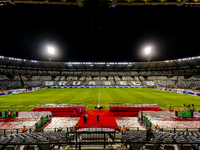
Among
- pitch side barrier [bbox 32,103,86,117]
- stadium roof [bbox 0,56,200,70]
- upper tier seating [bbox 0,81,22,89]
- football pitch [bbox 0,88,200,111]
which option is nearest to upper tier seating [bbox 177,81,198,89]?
stadium roof [bbox 0,56,200,70]

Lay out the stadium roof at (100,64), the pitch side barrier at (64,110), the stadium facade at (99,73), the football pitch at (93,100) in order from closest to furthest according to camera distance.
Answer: the pitch side barrier at (64,110) < the football pitch at (93,100) < the stadium facade at (99,73) < the stadium roof at (100,64)

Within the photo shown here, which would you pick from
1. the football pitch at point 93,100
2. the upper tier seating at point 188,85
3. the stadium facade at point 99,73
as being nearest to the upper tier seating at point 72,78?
the stadium facade at point 99,73

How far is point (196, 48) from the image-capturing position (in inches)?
1818

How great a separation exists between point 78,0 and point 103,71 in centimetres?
8106

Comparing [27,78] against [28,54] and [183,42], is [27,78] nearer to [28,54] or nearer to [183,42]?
[28,54]

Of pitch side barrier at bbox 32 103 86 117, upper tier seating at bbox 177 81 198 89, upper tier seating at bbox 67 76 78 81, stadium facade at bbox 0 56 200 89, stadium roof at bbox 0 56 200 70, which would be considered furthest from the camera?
upper tier seating at bbox 67 76 78 81

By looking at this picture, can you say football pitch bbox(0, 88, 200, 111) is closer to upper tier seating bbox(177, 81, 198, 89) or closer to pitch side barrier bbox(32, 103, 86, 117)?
pitch side barrier bbox(32, 103, 86, 117)

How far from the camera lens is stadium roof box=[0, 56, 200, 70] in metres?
60.2

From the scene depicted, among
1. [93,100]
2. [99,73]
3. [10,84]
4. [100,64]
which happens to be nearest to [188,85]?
[93,100]

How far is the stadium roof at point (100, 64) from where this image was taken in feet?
198

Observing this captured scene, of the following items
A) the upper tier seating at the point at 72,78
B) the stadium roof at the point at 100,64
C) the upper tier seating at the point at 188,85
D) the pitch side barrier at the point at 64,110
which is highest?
the stadium roof at the point at 100,64

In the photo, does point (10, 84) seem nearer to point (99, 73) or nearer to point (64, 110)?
point (64, 110)

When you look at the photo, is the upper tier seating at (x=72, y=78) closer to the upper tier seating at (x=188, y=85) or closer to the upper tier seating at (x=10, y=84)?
the upper tier seating at (x=10, y=84)

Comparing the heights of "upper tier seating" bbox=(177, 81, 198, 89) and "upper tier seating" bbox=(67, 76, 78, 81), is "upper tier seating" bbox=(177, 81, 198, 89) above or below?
below
